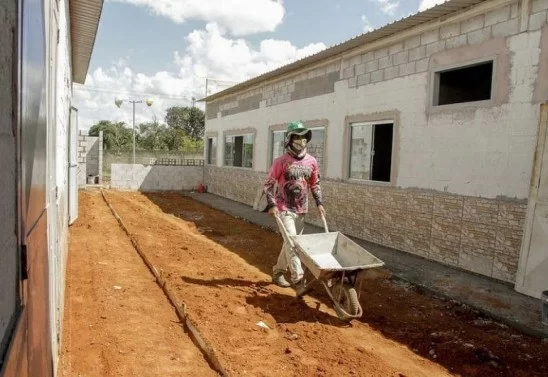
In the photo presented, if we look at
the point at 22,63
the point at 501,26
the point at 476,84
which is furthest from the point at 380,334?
the point at 476,84

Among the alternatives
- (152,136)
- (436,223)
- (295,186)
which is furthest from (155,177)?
(152,136)

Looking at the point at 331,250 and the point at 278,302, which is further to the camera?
the point at 331,250

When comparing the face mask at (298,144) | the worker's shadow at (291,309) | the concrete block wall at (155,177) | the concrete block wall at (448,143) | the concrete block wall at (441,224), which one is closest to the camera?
the worker's shadow at (291,309)

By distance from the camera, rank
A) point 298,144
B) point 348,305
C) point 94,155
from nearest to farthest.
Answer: point 348,305, point 298,144, point 94,155

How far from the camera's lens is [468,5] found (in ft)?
21.9

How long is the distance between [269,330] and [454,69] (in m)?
5.32

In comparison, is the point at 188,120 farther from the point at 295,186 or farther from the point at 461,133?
the point at 295,186

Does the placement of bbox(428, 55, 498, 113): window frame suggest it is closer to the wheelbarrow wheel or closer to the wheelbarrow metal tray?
the wheelbarrow metal tray

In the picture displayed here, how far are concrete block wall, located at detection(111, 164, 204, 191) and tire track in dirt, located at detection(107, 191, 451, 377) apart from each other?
1345cm

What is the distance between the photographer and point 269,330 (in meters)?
4.38

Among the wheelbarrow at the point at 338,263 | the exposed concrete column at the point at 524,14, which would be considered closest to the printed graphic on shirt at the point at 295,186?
the wheelbarrow at the point at 338,263

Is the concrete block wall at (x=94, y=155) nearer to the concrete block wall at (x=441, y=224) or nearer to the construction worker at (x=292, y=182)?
the concrete block wall at (x=441, y=224)

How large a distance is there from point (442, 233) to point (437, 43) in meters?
3.24

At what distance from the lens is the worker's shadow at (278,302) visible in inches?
185
